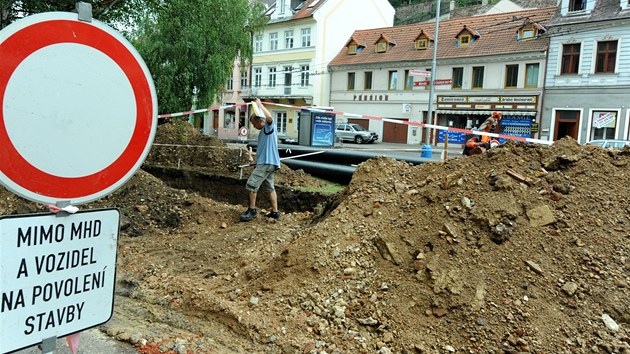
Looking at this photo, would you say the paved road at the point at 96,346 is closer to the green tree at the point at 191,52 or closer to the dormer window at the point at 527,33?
the green tree at the point at 191,52

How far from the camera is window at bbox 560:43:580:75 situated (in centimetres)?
2986

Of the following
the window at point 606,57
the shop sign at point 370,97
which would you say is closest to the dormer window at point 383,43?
the shop sign at point 370,97

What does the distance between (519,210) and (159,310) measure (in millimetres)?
3487

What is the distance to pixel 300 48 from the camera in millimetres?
44375


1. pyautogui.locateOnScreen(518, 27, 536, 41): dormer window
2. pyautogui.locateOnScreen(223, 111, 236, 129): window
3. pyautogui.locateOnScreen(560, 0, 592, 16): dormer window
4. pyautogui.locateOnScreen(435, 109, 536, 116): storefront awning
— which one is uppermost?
pyautogui.locateOnScreen(560, 0, 592, 16): dormer window

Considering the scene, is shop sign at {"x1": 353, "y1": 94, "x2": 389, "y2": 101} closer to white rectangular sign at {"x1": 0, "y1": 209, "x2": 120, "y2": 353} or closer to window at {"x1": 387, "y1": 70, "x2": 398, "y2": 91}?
window at {"x1": 387, "y1": 70, "x2": 398, "y2": 91}

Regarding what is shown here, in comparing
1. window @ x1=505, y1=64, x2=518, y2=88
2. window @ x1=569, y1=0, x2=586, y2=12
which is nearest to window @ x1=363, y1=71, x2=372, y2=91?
window @ x1=505, y1=64, x2=518, y2=88

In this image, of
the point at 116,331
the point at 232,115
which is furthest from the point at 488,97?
the point at 116,331

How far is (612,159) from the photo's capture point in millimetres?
5340

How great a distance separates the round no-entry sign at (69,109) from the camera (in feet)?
6.07

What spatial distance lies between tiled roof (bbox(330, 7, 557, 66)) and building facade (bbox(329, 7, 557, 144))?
0.06m

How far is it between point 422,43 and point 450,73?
13.2 ft

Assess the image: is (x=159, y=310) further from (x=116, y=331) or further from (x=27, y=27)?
(x=27, y=27)

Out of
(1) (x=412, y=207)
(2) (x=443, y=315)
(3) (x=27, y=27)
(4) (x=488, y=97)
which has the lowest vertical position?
(2) (x=443, y=315)
